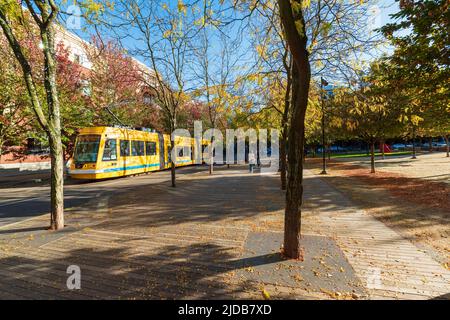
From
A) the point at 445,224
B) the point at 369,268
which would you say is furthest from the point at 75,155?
the point at 445,224

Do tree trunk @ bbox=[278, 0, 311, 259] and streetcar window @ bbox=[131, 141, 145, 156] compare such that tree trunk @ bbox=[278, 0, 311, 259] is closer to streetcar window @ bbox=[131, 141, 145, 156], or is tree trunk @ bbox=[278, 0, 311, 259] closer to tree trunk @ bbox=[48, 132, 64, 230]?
tree trunk @ bbox=[48, 132, 64, 230]

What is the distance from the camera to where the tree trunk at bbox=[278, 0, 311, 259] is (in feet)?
11.1

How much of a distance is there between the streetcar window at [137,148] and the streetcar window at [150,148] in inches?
23.3

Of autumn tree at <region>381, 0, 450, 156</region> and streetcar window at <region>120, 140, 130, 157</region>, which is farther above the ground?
autumn tree at <region>381, 0, 450, 156</region>

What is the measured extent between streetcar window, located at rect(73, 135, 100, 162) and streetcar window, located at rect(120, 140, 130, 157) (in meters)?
1.70

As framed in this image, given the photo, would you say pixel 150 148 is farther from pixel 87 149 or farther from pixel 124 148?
pixel 87 149

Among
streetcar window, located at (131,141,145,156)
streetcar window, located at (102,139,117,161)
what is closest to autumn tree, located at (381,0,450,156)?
streetcar window, located at (102,139,117,161)

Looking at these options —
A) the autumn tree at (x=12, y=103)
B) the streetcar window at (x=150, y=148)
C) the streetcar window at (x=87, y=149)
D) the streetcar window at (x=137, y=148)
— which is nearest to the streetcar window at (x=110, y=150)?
the streetcar window at (x=87, y=149)

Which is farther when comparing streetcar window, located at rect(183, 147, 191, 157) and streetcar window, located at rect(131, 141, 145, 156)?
streetcar window, located at rect(183, 147, 191, 157)

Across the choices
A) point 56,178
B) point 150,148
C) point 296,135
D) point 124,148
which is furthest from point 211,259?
point 150,148

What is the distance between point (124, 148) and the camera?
1552 cm

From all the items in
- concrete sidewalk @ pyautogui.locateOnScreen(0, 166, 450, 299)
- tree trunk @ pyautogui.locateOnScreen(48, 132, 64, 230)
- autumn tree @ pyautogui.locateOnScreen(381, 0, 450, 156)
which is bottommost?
concrete sidewalk @ pyautogui.locateOnScreen(0, 166, 450, 299)
